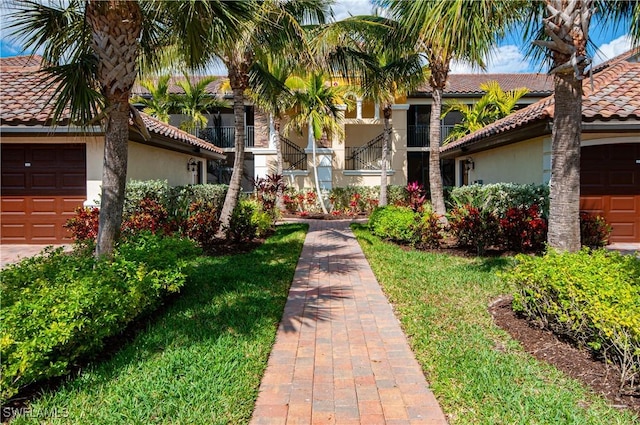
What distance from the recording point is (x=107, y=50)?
227 inches

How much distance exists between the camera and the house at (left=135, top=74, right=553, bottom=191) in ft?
75.9

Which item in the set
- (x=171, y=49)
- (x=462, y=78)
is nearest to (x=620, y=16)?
(x=171, y=49)

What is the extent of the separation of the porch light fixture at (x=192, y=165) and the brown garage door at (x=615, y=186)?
45.5 feet

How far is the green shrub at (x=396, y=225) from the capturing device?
10.9 metres

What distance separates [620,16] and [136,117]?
319 inches

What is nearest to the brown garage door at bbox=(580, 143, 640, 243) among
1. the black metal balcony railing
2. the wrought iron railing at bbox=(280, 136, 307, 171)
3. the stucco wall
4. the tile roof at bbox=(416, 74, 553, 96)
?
the stucco wall

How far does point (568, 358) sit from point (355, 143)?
73.9ft

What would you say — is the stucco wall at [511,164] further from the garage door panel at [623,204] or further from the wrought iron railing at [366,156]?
the wrought iron railing at [366,156]

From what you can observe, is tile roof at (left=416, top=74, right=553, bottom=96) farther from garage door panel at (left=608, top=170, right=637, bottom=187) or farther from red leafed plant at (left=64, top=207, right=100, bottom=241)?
red leafed plant at (left=64, top=207, right=100, bottom=241)

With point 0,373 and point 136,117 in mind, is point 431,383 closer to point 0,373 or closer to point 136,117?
point 0,373

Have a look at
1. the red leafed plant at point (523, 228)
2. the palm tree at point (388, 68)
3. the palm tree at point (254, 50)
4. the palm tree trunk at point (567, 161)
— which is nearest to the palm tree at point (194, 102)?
the palm tree at point (388, 68)

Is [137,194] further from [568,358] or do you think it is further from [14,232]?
[568,358]

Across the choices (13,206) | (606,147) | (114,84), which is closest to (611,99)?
(606,147)

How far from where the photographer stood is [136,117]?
6.74 m
